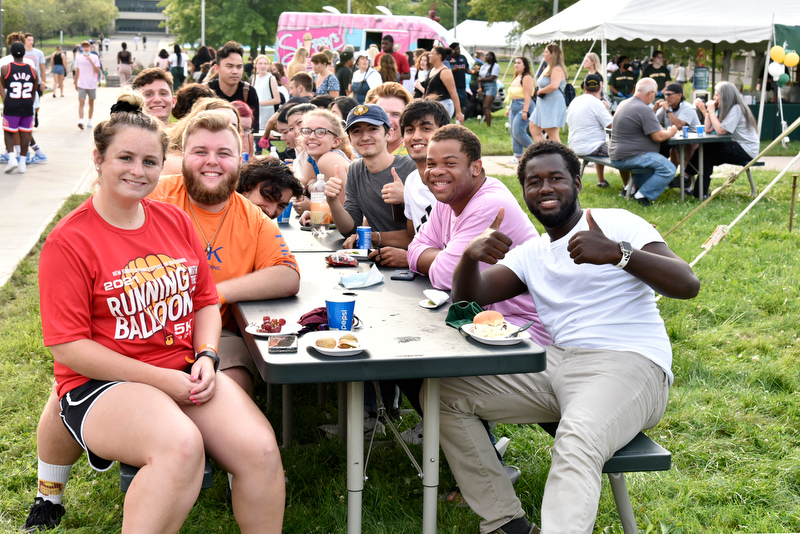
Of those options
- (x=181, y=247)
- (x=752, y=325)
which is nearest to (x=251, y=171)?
(x=181, y=247)

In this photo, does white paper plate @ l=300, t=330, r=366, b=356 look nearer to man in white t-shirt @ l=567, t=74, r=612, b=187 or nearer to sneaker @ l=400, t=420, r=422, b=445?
sneaker @ l=400, t=420, r=422, b=445

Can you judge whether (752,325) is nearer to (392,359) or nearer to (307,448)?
(307,448)

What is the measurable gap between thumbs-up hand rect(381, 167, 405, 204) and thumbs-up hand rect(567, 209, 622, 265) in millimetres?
1770

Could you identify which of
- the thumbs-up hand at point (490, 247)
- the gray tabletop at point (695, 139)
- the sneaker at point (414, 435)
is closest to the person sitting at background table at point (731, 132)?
the gray tabletop at point (695, 139)

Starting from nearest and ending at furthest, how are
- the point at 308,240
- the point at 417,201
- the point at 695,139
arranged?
the point at 417,201 < the point at 308,240 < the point at 695,139

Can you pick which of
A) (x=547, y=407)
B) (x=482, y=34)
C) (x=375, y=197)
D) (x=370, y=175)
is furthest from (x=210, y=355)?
(x=482, y=34)

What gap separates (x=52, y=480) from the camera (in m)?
2.97

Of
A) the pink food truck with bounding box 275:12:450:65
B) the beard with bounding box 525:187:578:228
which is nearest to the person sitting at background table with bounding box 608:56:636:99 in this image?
the pink food truck with bounding box 275:12:450:65

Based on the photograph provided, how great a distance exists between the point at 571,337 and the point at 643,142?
22.6 ft

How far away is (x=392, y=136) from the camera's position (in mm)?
6258

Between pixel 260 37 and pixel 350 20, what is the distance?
782 inches

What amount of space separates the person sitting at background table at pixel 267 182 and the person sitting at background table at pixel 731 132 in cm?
719

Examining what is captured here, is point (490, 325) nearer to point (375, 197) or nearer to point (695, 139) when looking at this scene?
point (375, 197)

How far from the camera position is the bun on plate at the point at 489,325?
2.55 meters
